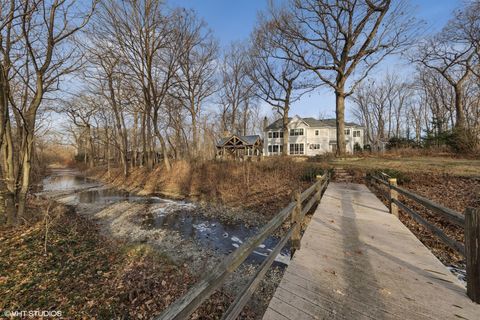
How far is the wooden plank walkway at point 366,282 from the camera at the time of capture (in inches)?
87.2

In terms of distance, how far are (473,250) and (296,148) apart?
3628 cm

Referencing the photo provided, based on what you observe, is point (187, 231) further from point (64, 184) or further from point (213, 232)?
point (64, 184)

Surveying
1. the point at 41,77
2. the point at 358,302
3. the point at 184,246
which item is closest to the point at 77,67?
the point at 41,77

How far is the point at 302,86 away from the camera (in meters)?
19.7

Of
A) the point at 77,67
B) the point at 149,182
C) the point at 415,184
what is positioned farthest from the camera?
the point at 149,182

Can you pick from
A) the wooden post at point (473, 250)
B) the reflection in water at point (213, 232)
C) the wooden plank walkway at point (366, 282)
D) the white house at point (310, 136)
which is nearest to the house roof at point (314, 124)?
the white house at point (310, 136)

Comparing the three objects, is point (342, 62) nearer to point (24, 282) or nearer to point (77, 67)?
point (77, 67)

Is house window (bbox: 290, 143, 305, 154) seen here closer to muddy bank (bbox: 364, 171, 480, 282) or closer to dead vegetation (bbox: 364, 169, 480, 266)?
dead vegetation (bbox: 364, 169, 480, 266)

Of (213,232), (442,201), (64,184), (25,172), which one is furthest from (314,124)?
(25,172)

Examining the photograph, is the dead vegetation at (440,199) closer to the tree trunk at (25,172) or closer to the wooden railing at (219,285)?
the wooden railing at (219,285)

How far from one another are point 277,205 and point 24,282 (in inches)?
380

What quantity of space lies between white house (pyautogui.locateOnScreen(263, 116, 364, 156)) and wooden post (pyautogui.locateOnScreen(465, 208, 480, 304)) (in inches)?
1388

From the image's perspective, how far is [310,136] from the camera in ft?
121

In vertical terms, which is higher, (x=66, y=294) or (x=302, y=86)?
(x=302, y=86)
